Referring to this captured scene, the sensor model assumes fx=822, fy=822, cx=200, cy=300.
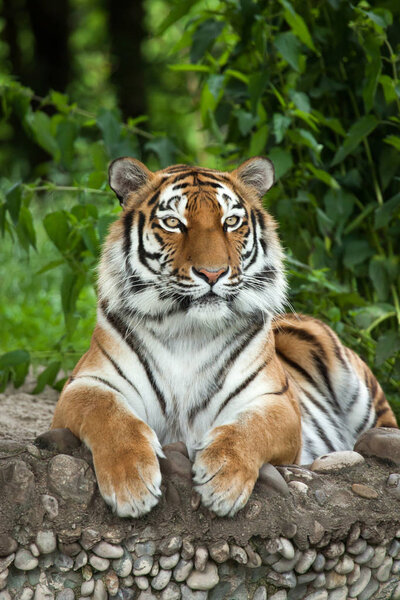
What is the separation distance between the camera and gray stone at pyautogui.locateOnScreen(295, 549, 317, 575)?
7.60ft

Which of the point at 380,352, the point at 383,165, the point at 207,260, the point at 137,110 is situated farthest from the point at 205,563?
the point at 137,110

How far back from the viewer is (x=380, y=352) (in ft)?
11.9

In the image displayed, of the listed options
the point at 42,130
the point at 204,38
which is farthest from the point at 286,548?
the point at 42,130

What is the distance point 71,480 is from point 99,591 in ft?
0.97

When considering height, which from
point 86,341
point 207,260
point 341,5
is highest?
point 341,5

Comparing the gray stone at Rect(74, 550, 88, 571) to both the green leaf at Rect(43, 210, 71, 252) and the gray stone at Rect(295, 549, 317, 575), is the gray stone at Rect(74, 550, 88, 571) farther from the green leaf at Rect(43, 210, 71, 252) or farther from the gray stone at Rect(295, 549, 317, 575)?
the green leaf at Rect(43, 210, 71, 252)

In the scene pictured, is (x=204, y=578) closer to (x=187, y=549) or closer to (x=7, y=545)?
(x=187, y=549)

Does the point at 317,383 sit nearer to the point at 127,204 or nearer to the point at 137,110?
the point at 127,204

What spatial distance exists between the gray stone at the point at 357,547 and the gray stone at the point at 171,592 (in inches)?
21.3

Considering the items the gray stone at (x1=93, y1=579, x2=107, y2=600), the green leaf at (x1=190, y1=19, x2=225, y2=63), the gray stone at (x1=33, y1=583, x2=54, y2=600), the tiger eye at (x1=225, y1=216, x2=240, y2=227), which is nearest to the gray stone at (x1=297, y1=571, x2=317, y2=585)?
the gray stone at (x1=93, y1=579, x2=107, y2=600)

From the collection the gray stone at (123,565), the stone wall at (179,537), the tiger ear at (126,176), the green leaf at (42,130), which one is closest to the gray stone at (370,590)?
the stone wall at (179,537)

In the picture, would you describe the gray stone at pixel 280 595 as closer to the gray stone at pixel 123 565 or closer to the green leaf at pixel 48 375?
the gray stone at pixel 123 565

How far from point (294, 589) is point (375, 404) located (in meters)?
1.18

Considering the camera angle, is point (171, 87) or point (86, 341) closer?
point (86, 341)
